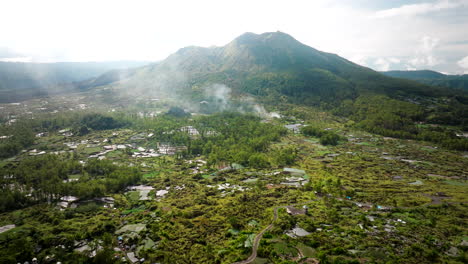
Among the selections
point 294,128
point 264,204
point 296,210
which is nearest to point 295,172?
point 264,204

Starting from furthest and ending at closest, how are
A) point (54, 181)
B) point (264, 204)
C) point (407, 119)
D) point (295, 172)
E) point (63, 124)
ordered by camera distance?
point (63, 124) < point (407, 119) < point (295, 172) < point (54, 181) < point (264, 204)

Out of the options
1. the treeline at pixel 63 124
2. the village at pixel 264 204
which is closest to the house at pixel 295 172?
the village at pixel 264 204

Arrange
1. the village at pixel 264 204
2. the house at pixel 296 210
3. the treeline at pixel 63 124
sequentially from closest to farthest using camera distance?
the village at pixel 264 204, the house at pixel 296 210, the treeline at pixel 63 124

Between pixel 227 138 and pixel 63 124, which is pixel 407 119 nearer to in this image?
pixel 227 138

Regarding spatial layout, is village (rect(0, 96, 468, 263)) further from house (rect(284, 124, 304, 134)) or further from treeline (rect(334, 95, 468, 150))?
house (rect(284, 124, 304, 134))

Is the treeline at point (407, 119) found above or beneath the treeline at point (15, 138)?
above

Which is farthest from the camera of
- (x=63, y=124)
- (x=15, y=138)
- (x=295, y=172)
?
(x=63, y=124)

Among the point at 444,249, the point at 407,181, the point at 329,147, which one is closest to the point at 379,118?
the point at 329,147

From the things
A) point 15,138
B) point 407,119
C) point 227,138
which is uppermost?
point 407,119

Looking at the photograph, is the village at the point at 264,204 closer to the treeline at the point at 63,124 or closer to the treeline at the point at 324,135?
the treeline at the point at 324,135

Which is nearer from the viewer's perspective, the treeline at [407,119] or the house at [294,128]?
the treeline at [407,119]
